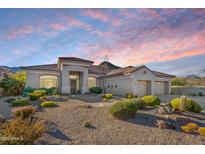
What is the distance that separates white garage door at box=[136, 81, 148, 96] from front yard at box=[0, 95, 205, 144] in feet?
32.7

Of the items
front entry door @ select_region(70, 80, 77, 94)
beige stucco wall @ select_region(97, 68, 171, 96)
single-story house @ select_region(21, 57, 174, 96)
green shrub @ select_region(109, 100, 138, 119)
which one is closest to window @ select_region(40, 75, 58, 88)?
single-story house @ select_region(21, 57, 174, 96)

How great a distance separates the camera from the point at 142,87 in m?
18.9

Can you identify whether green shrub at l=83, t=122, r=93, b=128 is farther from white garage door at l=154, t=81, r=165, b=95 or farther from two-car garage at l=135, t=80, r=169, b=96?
white garage door at l=154, t=81, r=165, b=95

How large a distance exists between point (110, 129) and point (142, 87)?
13.1 m

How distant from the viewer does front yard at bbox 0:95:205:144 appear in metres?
5.72

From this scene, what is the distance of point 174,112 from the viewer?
8523 mm

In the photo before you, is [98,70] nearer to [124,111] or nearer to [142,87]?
[142,87]

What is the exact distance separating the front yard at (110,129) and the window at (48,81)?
1005 centimetres

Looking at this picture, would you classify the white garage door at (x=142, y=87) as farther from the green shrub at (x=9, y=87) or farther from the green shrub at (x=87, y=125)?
the green shrub at (x=9, y=87)

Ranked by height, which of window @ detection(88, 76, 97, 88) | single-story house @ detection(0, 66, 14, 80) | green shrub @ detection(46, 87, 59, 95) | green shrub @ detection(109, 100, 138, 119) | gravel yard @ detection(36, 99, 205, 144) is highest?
single-story house @ detection(0, 66, 14, 80)

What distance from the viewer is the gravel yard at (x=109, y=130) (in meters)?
5.71

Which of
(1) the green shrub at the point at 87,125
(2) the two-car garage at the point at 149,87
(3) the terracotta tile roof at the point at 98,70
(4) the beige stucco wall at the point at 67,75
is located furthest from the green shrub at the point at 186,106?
(3) the terracotta tile roof at the point at 98,70
